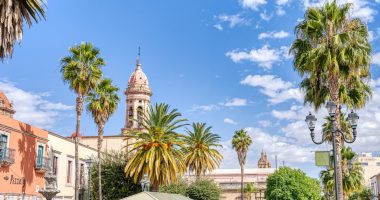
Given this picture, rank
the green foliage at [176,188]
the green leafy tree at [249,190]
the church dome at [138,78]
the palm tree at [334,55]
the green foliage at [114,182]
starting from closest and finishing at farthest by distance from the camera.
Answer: the palm tree at [334,55] < the green foliage at [114,182] < the green foliage at [176,188] < the church dome at [138,78] < the green leafy tree at [249,190]

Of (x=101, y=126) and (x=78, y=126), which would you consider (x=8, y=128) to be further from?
(x=101, y=126)

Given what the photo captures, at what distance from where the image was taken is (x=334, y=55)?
811 inches

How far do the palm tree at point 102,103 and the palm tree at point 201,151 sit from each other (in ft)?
47.1

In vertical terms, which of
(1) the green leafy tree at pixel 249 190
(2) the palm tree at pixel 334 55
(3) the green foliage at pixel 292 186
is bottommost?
(1) the green leafy tree at pixel 249 190

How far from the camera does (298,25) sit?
22.2m

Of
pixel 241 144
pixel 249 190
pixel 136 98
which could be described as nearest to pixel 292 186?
pixel 241 144

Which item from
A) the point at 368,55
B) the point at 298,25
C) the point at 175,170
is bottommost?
the point at 175,170

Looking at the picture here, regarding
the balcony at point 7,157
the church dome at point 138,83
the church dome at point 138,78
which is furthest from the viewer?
the church dome at point 138,78

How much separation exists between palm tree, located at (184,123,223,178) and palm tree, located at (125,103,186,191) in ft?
43.9

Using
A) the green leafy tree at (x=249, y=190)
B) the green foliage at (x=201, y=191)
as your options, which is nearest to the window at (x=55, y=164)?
the green foliage at (x=201, y=191)

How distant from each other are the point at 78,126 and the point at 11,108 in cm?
2074

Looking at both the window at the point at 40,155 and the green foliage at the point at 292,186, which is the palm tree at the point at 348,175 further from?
the green foliage at the point at 292,186

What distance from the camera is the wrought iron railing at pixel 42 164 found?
3475cm

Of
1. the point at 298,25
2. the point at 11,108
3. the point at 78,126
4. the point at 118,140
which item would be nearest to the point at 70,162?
the point at 78,126
